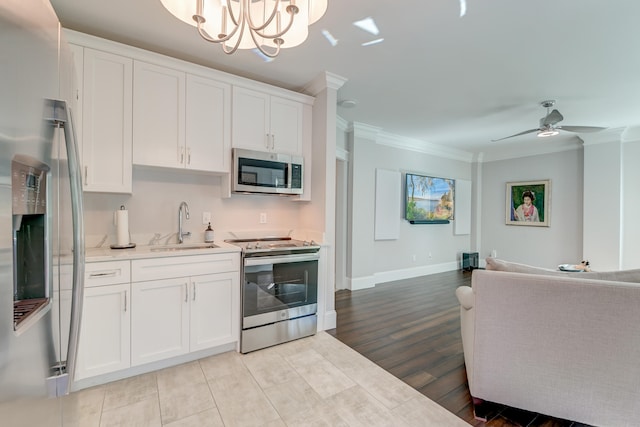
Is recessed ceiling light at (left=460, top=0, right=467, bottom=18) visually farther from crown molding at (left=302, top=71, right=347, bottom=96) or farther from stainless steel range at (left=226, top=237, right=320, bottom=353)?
stainless steel range at (left=226, top=237, right=320, bottom=353)

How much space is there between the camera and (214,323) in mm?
2430

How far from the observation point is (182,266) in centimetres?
229

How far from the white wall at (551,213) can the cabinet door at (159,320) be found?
641 cm

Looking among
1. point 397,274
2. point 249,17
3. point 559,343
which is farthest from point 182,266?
point 397,274

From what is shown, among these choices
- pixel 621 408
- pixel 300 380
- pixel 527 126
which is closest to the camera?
pixel 621 408

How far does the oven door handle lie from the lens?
2.54 m

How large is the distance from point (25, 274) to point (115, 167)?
197 cm

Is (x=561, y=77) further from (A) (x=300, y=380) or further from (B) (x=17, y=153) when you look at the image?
(B) (x=17, y=153)

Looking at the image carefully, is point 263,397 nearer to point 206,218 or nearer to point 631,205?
point 206,218

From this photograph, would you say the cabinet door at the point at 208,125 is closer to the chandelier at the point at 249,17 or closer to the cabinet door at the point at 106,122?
the cabinet door at the point at 106,122

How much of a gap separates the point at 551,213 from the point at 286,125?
5.58 m

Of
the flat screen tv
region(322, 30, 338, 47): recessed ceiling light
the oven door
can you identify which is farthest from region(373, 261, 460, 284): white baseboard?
region(322, 30, 338, 47): recessed ceiling light

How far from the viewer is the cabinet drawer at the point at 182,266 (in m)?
2.13

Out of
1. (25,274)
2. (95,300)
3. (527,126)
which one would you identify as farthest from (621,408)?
(527,126)
